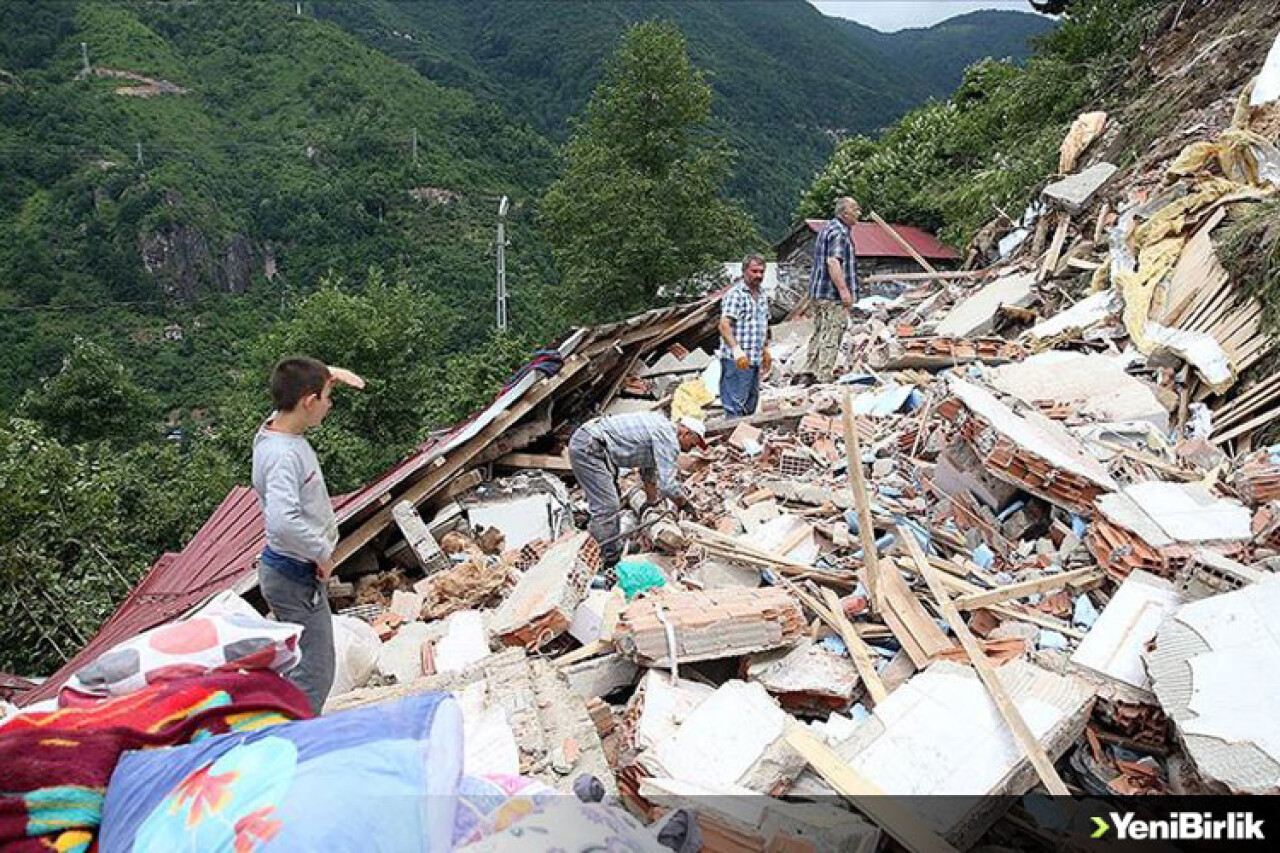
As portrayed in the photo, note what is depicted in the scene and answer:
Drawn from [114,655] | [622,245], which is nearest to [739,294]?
[114,655]

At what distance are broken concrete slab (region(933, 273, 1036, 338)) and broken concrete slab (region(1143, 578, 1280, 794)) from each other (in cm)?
484

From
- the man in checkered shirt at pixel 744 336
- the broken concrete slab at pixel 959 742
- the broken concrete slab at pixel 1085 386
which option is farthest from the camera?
the man in checkered shirt at pixel 744 336

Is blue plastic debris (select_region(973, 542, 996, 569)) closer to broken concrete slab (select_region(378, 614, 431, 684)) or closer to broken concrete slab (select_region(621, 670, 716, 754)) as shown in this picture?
broken concrete slab (select_region(621, 670, 716, 754))

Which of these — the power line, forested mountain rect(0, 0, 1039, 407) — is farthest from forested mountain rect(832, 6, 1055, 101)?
the power line

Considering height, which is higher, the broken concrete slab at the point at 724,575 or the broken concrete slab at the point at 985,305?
the broken concrete slab at the point at 985,305

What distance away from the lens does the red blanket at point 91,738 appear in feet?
4.05

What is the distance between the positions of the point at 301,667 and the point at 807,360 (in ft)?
19.2

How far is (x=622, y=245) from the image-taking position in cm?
2050

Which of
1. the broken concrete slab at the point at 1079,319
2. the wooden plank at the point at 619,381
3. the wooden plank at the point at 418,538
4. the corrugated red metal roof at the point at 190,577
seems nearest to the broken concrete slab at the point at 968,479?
the broken concrete slab at the point at 1079,319

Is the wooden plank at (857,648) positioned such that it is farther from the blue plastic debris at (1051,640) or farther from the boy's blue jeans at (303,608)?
the boy's blue jeans at (303,608)

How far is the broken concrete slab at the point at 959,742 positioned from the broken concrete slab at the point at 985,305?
503 cm

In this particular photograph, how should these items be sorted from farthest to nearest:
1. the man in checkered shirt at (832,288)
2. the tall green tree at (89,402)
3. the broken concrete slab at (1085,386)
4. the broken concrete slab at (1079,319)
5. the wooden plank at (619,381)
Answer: the tall green tree at (89,402) < the wooden plank at (619,381) < the man in checkered shirt at (832,288) < the broken concrete slab at (1079,319) < the broken concrete slab at (1085,386)

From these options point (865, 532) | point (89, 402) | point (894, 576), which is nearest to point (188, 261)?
point (89, 402)

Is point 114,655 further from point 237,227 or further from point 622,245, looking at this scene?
point 237,227
